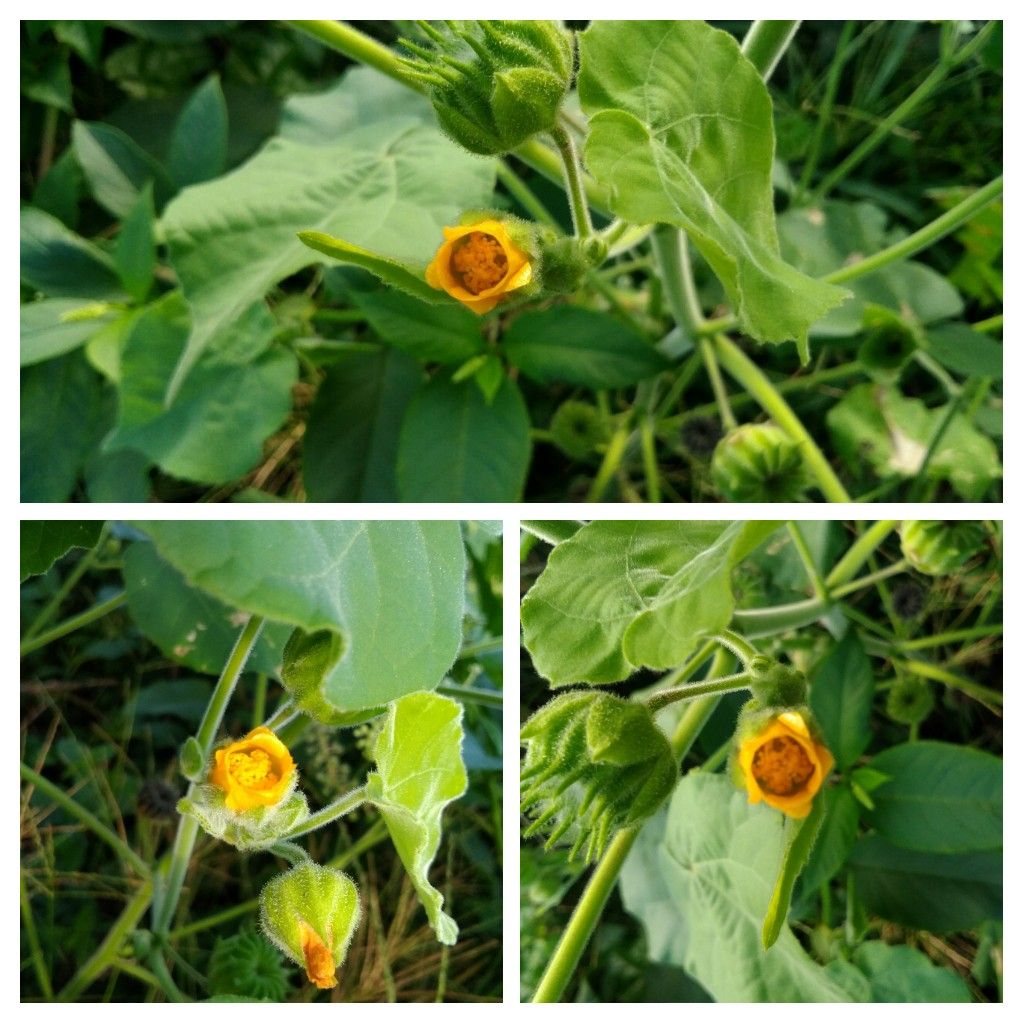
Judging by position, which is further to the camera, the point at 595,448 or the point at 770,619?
the point at 595,448

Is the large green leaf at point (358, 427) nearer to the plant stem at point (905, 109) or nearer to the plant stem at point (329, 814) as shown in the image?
the plant stem at point (329, 814)

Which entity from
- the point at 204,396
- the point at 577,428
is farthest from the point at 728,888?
the point at 204,396

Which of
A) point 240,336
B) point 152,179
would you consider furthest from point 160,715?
point 152,179

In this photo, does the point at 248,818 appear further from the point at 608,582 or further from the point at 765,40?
the point at 765,40

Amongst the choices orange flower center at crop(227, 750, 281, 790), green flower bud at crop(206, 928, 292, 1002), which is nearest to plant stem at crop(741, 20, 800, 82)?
orange flower center at crop(227, 750, 281, 790)

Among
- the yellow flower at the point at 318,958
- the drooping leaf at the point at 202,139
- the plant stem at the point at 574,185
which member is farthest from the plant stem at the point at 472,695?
the drooping leaf at the point at 202,139

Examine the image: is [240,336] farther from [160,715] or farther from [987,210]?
[987,210]
